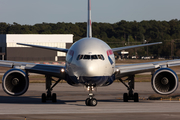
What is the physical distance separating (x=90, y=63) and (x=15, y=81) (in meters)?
5.96

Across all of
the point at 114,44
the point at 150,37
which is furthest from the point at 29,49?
the point at 150,37

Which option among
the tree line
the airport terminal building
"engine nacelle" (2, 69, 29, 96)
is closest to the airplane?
"engine nacelle" (2, 69, 29, 96)

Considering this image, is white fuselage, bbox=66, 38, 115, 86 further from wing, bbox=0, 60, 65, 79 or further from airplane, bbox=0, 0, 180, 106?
wing, bbox=0, 60, 65, 79

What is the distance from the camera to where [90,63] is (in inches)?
725

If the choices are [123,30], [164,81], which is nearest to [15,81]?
[164,81]

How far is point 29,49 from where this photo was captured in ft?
376

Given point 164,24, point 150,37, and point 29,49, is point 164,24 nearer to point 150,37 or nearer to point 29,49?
point 150,37

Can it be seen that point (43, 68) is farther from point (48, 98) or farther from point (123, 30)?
point (123, 30)

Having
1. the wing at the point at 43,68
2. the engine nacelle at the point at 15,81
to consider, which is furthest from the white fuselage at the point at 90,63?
the engine nacelle at the point at 15,81

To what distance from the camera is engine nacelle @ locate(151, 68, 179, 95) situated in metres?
21.3

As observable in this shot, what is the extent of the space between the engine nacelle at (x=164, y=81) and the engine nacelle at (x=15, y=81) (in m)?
7.94

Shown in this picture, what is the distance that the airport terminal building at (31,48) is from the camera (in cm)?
11119

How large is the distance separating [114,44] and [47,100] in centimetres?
13745

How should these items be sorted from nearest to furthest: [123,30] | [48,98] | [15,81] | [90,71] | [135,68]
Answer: [90,71] < [15,81] < [135,68] < [48,98] < [123,30]
